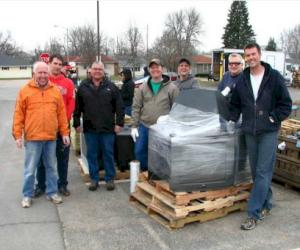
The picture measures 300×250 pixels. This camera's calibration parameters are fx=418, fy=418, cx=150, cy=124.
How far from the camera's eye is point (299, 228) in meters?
4.79

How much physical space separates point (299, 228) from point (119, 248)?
2091 mm

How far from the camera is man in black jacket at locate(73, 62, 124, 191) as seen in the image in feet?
19.2

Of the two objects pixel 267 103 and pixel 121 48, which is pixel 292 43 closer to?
pixel 121 48

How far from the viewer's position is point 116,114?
6031 millimetres

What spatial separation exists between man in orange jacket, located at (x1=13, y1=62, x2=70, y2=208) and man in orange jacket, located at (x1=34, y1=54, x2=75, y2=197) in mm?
295

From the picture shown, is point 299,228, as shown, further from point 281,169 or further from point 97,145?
point 97,145

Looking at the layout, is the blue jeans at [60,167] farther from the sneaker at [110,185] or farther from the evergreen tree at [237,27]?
the evergreen tree at [237,27]

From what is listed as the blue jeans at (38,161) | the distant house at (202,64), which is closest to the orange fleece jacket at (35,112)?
the blue jeans at (38,161)

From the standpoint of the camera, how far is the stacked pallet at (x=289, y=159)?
5.93 metres

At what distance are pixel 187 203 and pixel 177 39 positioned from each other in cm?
6665

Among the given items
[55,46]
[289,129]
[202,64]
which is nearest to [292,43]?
[202,64]

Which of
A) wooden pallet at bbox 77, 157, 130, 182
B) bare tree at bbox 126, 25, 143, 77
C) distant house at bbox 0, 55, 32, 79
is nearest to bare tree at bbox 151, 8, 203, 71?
bare tree at bbox 126, 25, 143, 77

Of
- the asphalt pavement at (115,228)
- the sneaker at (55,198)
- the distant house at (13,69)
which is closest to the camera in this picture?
the asphalt pavement at (115,228)

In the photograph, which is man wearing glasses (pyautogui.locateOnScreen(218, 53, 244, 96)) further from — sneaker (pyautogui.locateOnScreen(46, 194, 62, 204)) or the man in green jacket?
sneaker (pyautogui.locateOnScreen(46, 194, 62, 204))
